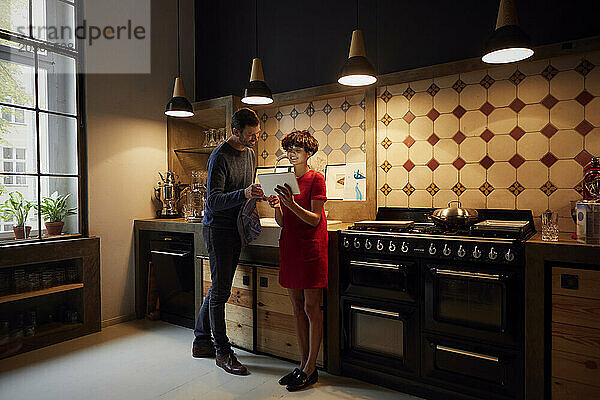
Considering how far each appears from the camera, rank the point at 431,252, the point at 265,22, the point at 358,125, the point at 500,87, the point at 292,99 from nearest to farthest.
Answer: the point at 431,252
the point at 500,87
the point at 358,125
the point at 292,99
the point at 265,22

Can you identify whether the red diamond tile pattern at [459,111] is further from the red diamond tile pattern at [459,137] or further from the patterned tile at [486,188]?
the patterned tile at [486,188]

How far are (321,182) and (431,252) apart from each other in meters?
0.72

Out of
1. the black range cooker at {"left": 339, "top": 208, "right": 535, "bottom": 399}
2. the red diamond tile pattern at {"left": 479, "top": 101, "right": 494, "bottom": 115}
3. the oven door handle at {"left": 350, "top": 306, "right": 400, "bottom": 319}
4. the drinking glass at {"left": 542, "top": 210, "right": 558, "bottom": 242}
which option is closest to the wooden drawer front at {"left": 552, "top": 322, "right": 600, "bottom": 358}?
the black range cooker at {"left": 339, "top": 208, "right": 535, "bottom": 399}

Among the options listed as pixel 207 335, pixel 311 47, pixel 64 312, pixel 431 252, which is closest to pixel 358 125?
pixel 311 47

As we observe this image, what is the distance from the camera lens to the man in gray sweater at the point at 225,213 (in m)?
2.66

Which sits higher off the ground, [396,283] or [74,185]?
[74,185]

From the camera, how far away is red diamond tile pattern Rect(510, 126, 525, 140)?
A: 8.72ft

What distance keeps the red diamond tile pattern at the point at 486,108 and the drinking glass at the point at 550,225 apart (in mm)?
880

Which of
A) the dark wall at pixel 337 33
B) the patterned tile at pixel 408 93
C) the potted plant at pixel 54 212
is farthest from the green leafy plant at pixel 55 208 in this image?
the patterned tile at pixel 408 93

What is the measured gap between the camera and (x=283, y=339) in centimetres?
285

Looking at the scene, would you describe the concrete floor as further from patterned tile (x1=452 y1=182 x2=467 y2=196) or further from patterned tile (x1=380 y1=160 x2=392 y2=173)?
patterned tile (x1=380 y1=160 x2=392 y2=173)

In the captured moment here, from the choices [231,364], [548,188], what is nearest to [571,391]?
[548,188]

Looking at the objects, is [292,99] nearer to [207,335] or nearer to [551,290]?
[207,335]

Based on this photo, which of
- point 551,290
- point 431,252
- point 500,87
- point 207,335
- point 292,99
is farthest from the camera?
point 292,99
